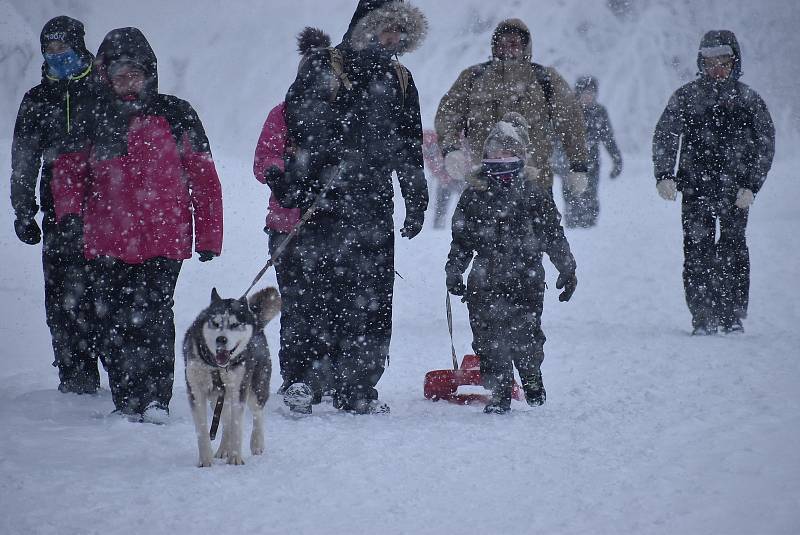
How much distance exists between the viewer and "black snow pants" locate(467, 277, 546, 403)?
483 centimetres

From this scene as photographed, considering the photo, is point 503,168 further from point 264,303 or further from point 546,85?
point 264,303

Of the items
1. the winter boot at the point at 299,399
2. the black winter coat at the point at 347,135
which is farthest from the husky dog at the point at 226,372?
the black winter coat at the point at 347,135

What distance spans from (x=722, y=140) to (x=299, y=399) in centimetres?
457

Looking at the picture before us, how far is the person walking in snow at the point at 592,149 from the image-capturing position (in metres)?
12.8

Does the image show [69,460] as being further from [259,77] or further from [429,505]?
[259,77]

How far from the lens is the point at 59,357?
5.32m

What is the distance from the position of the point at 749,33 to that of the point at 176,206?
22740 mm

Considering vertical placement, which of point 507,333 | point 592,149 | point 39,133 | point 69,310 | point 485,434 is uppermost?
point 592,149

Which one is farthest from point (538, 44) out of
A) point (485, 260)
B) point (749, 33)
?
point (485, 260)

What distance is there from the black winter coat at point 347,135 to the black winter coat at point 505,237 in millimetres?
523

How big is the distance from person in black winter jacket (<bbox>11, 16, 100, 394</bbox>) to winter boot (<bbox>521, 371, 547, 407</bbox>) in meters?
2.68

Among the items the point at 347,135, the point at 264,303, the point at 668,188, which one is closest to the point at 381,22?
the point at 347,135

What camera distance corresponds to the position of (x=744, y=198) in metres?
7.04

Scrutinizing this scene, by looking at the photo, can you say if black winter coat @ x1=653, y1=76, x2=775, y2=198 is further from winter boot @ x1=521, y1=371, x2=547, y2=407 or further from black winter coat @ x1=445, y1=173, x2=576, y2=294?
winter boot @ x1=521, y1=371, x2=547, y2=407
